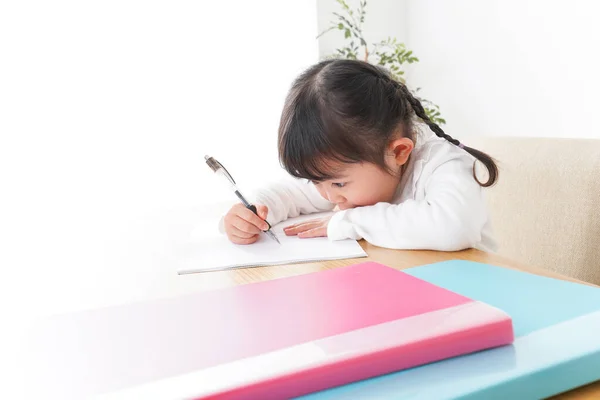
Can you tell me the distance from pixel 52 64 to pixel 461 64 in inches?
Result: 64.7

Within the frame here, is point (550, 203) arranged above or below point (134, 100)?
below

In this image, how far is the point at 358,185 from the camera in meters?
1.02

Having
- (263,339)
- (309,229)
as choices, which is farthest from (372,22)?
(263,339)

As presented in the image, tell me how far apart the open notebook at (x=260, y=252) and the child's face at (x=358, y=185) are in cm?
13

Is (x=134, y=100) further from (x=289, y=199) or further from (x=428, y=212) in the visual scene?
(x=428, y=212)

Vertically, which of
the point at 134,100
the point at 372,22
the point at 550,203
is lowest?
the point at 550,203

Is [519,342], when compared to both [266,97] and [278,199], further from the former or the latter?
[266,97]

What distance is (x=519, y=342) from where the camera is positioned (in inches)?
17.6

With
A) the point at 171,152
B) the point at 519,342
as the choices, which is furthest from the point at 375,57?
the point at 519,342

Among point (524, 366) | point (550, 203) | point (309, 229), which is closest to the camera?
point (524, 366)

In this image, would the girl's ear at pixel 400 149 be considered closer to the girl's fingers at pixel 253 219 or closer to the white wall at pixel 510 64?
the girl's fingers at pixel 253 219

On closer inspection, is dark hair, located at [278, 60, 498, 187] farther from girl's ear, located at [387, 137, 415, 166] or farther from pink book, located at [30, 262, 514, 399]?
pink book, located at [30, 262, 514, 399]

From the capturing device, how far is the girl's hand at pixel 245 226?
93cm

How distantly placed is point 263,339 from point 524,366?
188 mm
